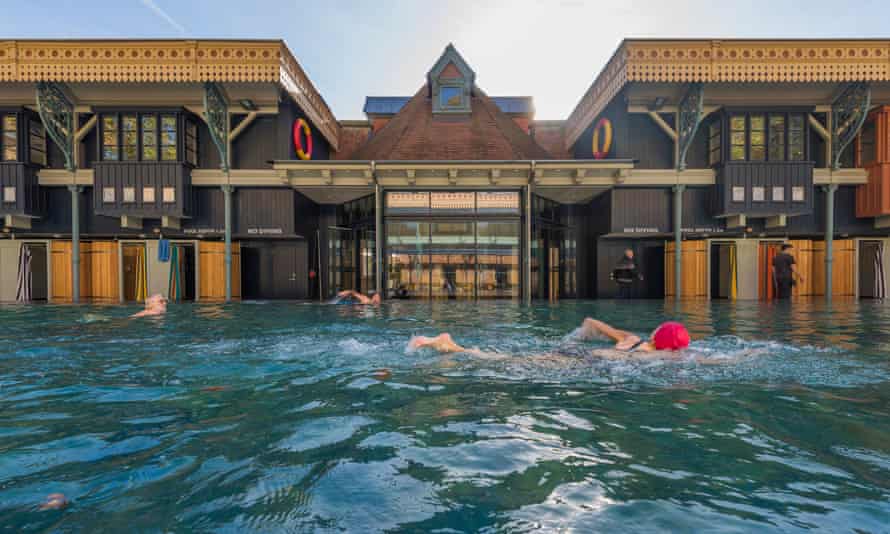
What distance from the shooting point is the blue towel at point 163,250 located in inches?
634

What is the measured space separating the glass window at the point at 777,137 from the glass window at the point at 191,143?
20295 millimetres

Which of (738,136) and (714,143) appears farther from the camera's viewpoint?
(714,143)

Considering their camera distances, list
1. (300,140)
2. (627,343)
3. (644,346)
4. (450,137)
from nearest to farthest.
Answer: (644,346), (627,343), (300,140), (450,137)

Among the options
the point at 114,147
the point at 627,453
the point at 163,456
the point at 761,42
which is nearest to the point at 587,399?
the point at 627,453

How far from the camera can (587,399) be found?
3.64 m

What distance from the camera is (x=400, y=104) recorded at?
979 inches

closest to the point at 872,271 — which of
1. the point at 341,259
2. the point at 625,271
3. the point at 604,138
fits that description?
the point at 625,271

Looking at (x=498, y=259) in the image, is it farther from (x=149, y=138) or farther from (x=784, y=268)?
(x=149, y=138)

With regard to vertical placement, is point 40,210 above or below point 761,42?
below

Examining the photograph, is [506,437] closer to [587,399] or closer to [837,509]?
[587,399]

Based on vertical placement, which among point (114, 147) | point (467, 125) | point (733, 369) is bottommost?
point (733, 369)

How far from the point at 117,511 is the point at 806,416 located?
4128mm

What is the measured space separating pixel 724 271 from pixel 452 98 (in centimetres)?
1281

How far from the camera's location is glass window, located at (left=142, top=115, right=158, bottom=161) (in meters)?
15.6
